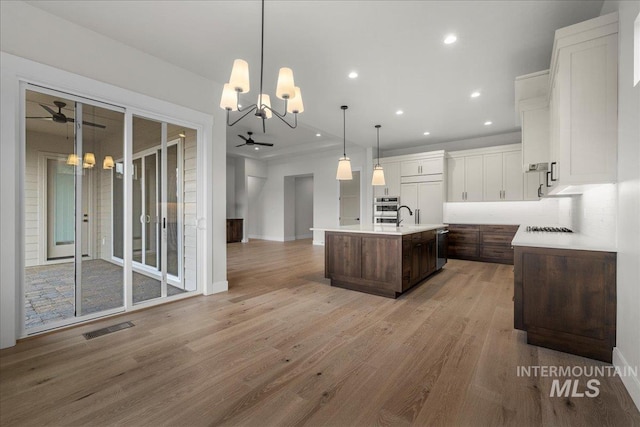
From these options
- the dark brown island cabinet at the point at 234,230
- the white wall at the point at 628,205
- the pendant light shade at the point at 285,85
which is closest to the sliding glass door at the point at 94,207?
the pendant light shade at the point at 285,85

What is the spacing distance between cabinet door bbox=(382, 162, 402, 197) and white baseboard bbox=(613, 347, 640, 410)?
5287mm

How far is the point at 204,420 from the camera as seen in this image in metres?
1.43

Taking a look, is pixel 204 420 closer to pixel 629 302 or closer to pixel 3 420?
pixel 3 420

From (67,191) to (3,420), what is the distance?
220cm

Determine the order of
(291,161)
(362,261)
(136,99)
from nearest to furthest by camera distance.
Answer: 1. (136,99)
2. (362,261)
3. (291,161)

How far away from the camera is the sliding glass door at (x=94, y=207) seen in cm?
260

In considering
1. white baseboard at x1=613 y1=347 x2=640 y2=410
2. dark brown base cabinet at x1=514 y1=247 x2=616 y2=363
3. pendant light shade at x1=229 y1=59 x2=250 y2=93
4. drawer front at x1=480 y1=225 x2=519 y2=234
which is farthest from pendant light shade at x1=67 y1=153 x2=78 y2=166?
drawer front at x1=480 y1=225 x2=519 y2=234

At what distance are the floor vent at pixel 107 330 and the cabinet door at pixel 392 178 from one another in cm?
594

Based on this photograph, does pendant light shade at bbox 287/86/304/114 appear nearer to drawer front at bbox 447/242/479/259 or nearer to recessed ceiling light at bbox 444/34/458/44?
recessed ceiling light at bbox 444/34/458/44

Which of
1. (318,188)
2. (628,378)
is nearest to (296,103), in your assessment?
(628,378)

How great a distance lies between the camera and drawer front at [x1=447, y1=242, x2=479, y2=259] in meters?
5.94

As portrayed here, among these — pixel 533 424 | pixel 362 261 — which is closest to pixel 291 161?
pixel 362 261

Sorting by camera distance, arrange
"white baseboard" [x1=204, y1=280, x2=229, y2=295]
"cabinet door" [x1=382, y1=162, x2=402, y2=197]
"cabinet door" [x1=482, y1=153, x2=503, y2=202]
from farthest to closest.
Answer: "cabinet door" [x1=382, y1=162, x2=402, y2=197] < "cabinet door" [x1=482, y1=153, x2=503, y2=202] < "white baseboard" [x1=204, y1=280, x2=229, y2=295]

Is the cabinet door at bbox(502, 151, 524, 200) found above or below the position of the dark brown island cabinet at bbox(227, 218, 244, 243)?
above
